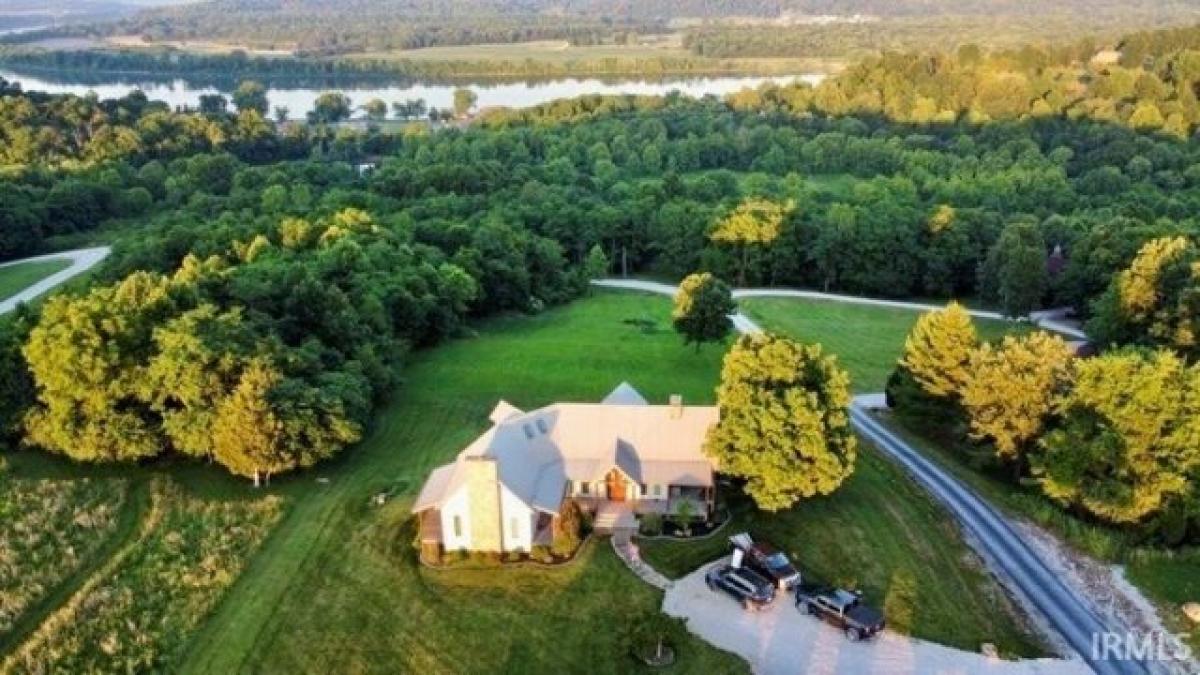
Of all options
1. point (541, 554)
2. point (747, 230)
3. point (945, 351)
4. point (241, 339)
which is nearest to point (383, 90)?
point (747, 230)

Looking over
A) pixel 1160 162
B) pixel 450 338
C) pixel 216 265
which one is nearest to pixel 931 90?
pixel 1160 162

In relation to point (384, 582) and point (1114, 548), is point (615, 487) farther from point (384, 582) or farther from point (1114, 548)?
point (1114, 548)

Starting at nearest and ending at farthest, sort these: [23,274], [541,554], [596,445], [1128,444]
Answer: [541,554] → [1128,444] → [596,445] → [23,274]

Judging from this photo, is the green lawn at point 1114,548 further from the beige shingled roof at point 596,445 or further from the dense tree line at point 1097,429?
the beige shingled roof at point 596,445

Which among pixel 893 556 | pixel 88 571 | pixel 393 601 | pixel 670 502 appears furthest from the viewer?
pixel 670 502

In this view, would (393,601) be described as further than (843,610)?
Yes

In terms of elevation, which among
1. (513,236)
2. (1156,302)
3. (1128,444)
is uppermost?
(1156,302)

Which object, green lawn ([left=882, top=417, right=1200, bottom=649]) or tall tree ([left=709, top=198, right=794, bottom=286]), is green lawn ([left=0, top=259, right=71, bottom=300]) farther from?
green lawn ([left=882, top=417, right=1200, bottom=649])

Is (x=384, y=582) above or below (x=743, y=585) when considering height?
below
